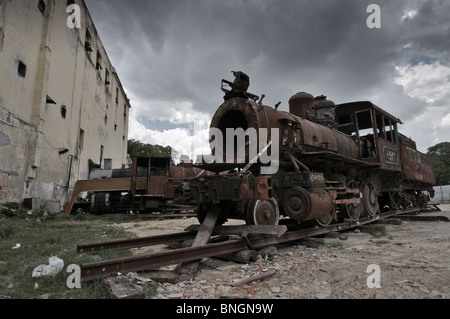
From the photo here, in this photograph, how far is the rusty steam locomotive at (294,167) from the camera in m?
4.60

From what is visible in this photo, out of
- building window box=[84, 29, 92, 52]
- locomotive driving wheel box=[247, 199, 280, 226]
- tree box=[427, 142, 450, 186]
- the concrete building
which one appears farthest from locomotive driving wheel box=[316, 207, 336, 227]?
tree box=[427, 142, 450, 186]

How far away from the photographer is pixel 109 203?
1170cm

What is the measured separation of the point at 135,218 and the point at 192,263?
821cm

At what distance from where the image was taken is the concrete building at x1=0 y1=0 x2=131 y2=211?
996 centimetres

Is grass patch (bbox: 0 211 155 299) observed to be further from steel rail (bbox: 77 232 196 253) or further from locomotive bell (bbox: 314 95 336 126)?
locomotive bell (bbox: 314 95 336 126)

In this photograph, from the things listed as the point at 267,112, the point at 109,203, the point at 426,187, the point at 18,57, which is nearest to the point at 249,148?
the point at 267,112

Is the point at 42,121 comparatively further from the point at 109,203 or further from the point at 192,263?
the point at 192,263

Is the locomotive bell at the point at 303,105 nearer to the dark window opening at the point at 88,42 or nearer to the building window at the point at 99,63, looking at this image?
the dark window opening at the point at 88,42

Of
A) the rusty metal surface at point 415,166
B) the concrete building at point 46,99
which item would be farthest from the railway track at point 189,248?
the concrete building at point 46,99

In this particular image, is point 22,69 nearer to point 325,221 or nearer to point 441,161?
point 325,221

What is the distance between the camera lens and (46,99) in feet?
40.3

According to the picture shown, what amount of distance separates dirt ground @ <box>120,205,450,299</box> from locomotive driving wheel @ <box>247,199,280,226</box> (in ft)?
1.77

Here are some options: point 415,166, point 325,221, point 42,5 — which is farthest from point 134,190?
point 415,166

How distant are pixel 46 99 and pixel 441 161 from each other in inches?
1900
